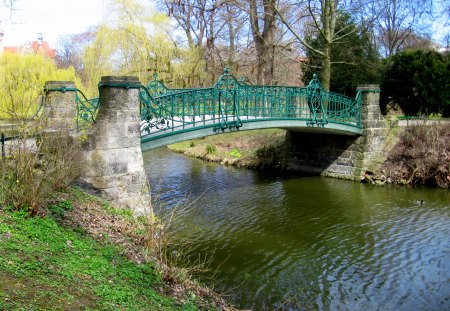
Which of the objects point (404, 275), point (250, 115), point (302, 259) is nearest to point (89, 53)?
point (250, 115)

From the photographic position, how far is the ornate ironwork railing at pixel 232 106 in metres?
10.2

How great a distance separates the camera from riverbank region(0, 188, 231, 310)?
4.28m

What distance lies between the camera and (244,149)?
20.3 meters

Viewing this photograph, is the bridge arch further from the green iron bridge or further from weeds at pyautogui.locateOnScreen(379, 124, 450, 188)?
weeds at pyautogui.locateOnScreen(379, 124, 450, 188)

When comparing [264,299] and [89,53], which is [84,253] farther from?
[89,53]

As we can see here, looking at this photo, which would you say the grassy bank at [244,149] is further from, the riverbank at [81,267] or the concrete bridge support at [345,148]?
the riverbank at [81,267]

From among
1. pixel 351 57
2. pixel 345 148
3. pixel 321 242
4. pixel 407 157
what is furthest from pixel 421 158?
pixel 321 242

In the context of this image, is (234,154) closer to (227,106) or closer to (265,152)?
(265,152)

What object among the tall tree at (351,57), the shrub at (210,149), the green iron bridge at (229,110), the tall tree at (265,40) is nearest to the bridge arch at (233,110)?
the green iron bridge at (229,110)

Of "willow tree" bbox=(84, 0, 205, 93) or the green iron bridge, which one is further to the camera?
"willow tree" bbox=(84, 0, 205, 93)

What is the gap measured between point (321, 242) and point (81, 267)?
5.70 meters

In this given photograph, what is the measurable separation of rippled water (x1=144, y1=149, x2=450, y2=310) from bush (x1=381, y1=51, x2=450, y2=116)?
4.81m

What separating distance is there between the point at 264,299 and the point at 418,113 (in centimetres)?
1358

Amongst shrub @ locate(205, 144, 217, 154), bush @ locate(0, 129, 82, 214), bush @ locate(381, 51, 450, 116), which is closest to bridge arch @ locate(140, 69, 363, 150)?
bush @ locate(0, 129, 82, 214)
